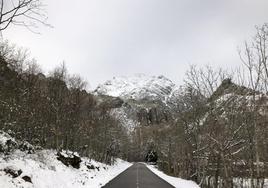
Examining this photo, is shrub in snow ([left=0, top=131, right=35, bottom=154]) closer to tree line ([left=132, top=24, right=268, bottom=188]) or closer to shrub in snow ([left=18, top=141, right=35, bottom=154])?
shrub in snow ([left=18, top=141, right=35, bottom=154])

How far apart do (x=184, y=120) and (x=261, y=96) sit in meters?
13.9

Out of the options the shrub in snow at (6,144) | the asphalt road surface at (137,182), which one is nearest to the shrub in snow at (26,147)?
the shrub in snow at (6,144)

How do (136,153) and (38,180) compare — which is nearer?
(38,180)

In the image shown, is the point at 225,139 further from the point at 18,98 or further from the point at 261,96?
the point at 18,98

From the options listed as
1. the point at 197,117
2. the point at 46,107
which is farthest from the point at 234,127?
the point at 46,107

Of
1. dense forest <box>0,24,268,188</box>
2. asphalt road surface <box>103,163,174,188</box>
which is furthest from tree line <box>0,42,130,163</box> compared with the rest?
asphalt road surface <box>103,163,174,188</box>

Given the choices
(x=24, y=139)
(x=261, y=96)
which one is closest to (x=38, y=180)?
(x=24, y=139)

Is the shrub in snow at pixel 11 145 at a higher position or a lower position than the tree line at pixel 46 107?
lower

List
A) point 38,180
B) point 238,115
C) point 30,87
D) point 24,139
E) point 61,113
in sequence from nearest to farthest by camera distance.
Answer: point 38,180 < point 238,115 < point 24,139 < point 30,87 < point 61,113

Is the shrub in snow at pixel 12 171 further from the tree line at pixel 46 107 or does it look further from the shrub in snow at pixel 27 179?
the tree line at pixel 46 107

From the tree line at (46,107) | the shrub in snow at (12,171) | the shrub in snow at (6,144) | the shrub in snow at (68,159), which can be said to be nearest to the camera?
the shrub in snow at (12,171)

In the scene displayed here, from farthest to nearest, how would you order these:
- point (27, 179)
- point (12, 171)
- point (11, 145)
Answer: point (11, 145), point (27, 179), point (12, 171)

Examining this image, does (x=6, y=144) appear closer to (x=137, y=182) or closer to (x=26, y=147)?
(x=26, y=147)

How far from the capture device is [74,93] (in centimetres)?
3816
